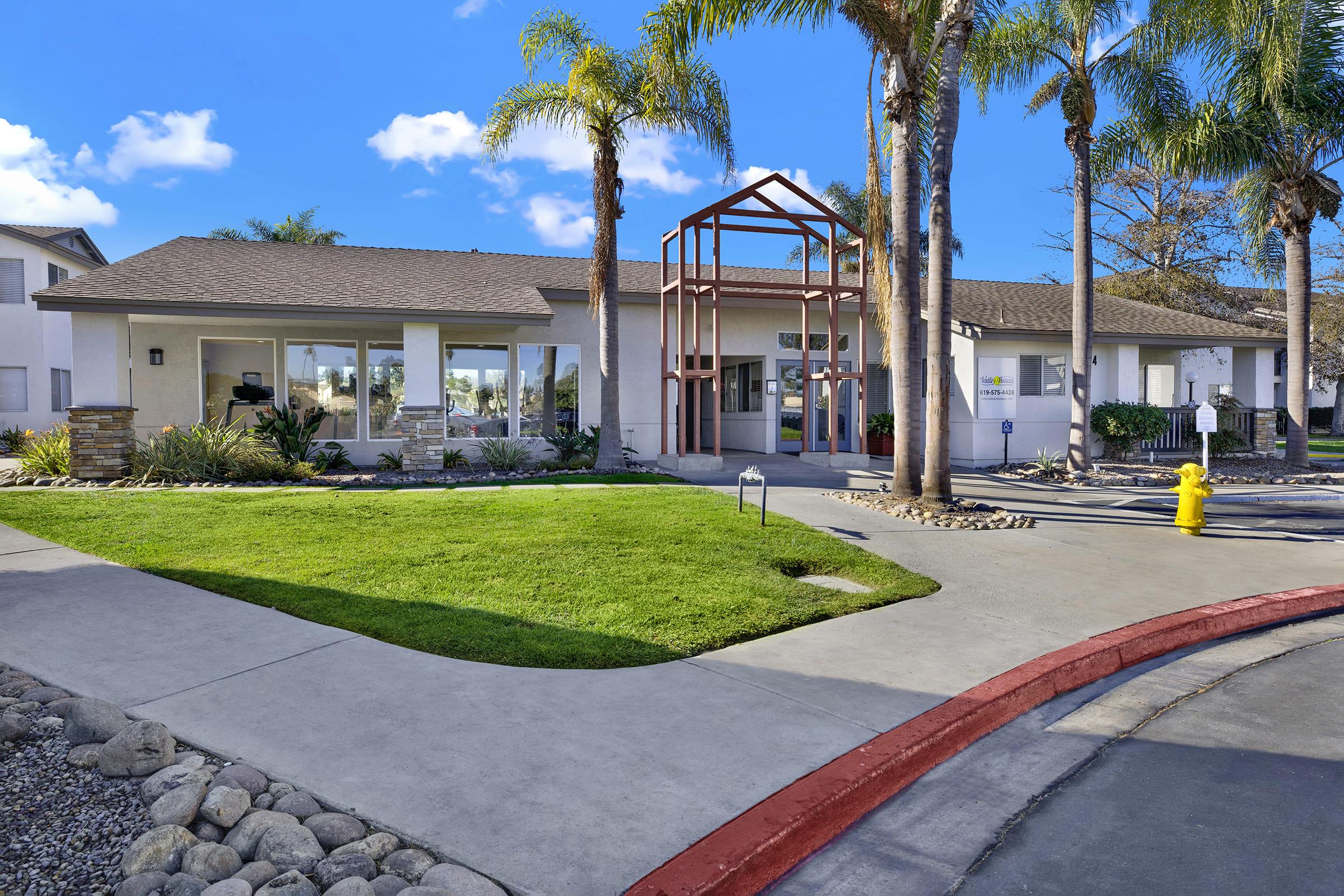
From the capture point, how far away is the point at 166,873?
112 inches

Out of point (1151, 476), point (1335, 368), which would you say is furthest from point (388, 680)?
point (1335, 368)

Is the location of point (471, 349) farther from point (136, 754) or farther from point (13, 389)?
point (13, 389)

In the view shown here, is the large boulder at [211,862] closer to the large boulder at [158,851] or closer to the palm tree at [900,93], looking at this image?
the large boulder at [158,851]

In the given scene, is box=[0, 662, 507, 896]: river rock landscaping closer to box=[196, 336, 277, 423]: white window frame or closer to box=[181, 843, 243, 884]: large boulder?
box=[181, 843, 243, 884]: large boulder

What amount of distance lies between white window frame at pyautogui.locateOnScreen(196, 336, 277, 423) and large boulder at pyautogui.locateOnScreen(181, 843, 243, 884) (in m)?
16.6

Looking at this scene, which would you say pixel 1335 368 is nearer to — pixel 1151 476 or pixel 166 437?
pixel 1151 476

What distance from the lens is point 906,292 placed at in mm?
12117

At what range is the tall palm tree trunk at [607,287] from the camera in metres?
15.4

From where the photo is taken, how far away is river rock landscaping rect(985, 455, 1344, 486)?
663 inches

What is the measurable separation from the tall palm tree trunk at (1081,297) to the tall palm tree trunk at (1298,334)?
19.9 feet

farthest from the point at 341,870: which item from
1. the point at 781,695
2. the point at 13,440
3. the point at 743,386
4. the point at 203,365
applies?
the point at 13,440

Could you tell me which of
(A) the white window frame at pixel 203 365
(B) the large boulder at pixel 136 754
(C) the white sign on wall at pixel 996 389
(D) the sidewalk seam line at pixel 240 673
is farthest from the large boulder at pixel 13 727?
(C) the white sign on wall at pixel 996 389

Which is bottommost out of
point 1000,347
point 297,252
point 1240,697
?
point 1240,697

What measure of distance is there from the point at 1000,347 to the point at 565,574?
52.7 ft
